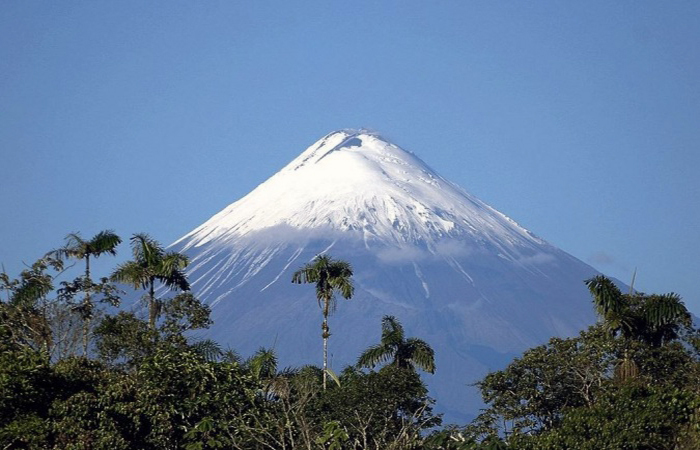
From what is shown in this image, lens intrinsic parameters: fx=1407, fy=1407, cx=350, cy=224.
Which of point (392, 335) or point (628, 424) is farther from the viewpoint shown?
point (392, 335)

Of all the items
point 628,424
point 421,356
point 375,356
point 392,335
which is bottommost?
point 628,424

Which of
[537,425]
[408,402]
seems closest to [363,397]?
[408,402]

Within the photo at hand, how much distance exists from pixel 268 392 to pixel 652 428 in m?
13.9

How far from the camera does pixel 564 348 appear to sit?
51688mm

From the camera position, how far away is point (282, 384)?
48.1m

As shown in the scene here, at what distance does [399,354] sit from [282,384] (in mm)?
12048

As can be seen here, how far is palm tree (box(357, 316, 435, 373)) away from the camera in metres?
58.7

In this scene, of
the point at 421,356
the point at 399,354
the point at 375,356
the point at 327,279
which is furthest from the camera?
the point at 327,279

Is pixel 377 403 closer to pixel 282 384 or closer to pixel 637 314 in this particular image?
pixel 282 384

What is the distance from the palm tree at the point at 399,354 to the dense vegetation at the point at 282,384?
0.20 ft

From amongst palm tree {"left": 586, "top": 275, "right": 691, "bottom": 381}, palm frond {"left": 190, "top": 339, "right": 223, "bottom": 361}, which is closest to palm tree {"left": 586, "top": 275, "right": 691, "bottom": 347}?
palm tree {"left": 586, "top": 275, "right": 691, "bottom": 381}

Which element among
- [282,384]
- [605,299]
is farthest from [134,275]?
[605,299]

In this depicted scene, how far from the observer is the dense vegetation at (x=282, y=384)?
3928 centimetres

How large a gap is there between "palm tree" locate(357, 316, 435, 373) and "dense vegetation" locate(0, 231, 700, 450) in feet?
0.20
